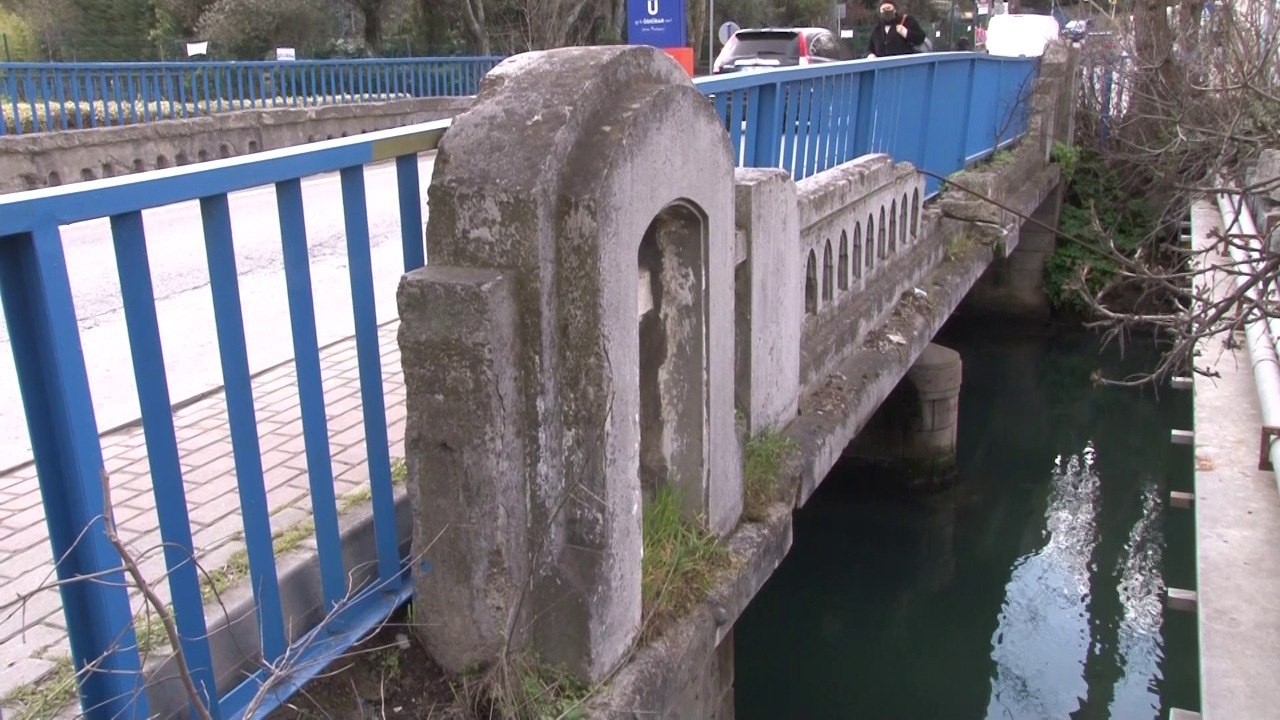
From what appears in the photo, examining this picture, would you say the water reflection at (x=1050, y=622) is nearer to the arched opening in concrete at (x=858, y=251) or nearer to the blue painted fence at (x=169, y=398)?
the arched opening in concrete at (x=858, y=251)

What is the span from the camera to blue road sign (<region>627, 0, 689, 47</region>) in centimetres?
1099

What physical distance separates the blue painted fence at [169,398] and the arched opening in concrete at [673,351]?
758mm

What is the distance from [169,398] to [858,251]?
4389mm

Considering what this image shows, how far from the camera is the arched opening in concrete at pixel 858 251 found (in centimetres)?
601

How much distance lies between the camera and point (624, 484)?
285cm

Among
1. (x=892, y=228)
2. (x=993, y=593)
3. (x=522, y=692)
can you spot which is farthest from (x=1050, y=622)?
(x=522, y=692)

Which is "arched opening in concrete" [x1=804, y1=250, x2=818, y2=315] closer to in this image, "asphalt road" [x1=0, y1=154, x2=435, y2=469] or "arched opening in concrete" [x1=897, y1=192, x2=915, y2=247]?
"arched opening in concrete" [x1=897, y1=192, x2=915, y2=247]

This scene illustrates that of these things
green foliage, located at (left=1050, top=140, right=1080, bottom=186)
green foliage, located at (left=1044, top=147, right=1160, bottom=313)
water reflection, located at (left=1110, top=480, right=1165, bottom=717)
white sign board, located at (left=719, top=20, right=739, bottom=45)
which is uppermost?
white sign board, located at (left=719, top=20, right=739, bottom=45)

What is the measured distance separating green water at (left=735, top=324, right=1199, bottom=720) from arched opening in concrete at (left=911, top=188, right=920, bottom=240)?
279 cm

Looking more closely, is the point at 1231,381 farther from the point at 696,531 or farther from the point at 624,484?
the point at 624,484

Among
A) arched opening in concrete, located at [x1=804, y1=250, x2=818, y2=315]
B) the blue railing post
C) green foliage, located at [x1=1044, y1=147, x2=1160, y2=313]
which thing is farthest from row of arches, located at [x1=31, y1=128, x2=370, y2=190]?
green foliage, located at [x1=1044, y1=147, x2=1160, y2=313]

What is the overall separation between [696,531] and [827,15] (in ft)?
141

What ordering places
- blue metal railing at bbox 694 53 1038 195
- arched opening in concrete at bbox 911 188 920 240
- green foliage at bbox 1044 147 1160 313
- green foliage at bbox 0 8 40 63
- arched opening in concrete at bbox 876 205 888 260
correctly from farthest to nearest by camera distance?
green foliage at bbox 0 8 40 63
green foliage at bbox 1044 147 1160 313
arched opening in concrete at bbox 911 188 920 240
arched opening in concrete at bbox 876 205 888 260
blue metal railing at bbox 694 53 1038 195

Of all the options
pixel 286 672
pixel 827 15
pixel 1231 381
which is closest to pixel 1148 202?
pixel 1231 381
